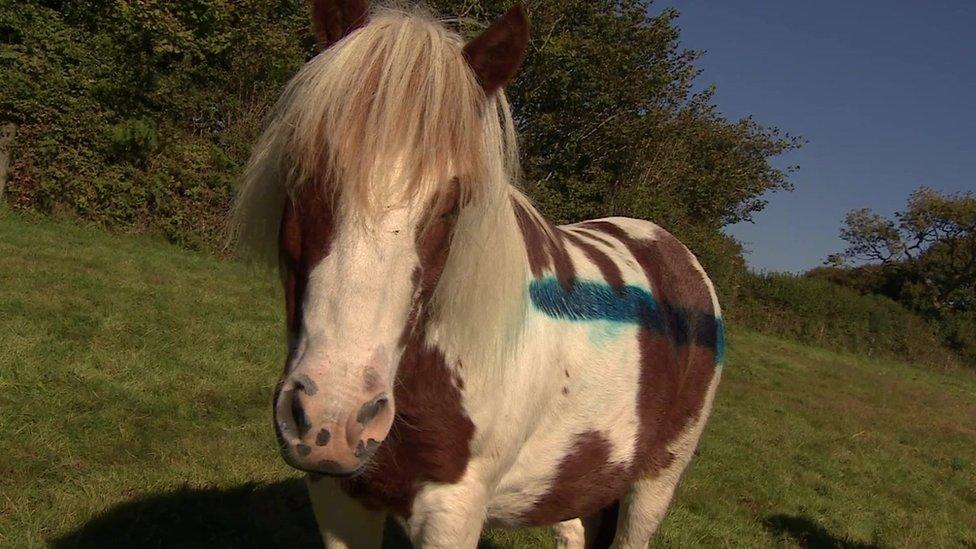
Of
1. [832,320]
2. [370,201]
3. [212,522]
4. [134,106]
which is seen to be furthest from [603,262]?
[832,320]

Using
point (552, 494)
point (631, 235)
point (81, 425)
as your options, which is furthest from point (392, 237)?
point (81, 425)

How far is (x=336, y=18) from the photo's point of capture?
1.88 meters

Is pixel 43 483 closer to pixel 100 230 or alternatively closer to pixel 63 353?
pixel 63 353

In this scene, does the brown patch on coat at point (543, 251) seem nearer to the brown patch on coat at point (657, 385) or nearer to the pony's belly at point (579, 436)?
the pony's belly at point (579, 436)

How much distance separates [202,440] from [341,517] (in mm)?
2891

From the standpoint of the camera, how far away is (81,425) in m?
4.41

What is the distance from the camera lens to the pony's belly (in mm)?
A: 2309

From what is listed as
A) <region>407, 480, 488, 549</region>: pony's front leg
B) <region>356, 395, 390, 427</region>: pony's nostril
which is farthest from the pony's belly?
<region>356, 395, 390, 427</region>: pony's nostril

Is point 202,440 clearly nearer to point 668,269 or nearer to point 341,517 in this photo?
point 341,517

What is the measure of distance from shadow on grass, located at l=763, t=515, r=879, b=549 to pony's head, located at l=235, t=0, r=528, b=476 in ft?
16.0

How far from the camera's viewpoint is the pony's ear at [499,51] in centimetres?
175

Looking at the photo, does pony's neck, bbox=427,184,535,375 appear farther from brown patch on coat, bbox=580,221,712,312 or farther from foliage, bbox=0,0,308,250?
foliage, bbox=0,0,308,250

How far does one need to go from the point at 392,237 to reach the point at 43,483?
312 centimetres

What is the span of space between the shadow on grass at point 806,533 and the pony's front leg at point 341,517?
14.7ft
